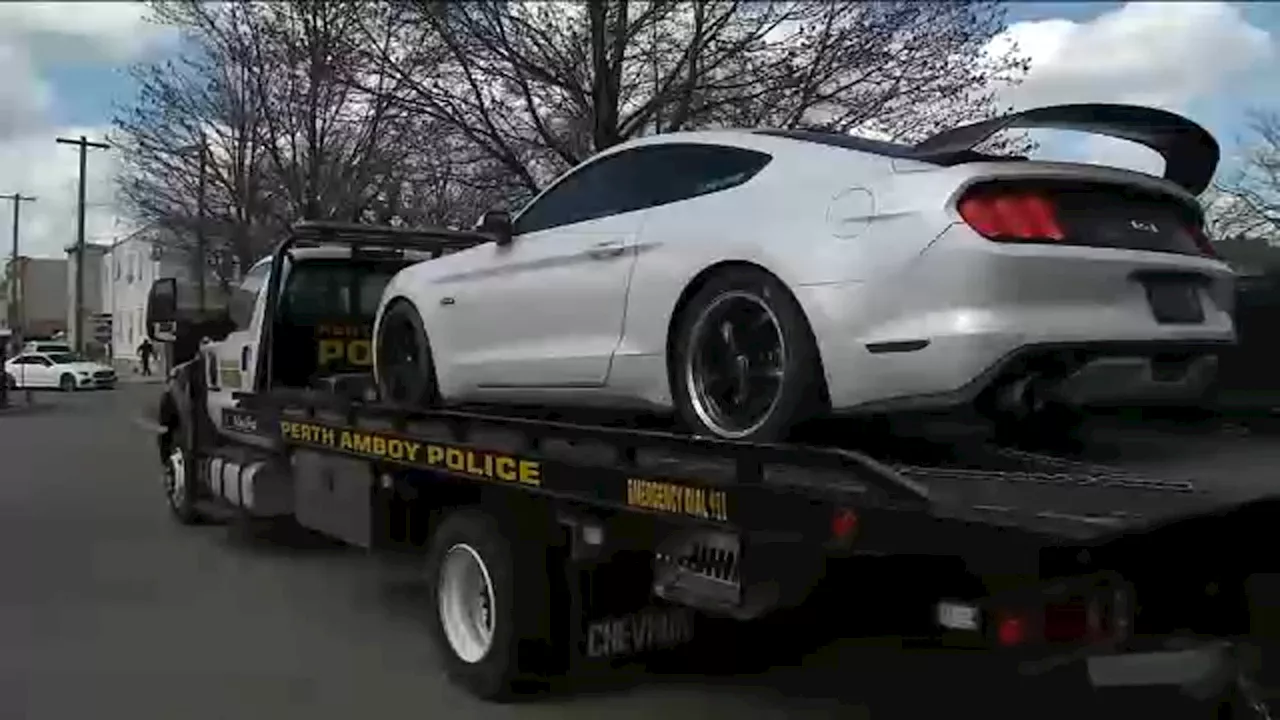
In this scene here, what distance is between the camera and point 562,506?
532cm

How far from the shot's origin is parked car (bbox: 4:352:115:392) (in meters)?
48.4

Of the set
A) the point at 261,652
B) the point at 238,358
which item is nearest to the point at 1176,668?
the point at 261,652

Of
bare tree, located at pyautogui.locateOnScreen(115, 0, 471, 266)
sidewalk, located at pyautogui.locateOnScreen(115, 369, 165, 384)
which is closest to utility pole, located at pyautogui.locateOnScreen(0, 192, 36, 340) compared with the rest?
sidewalk, located at pyautogui.locateOnScreen(115, 369, 165, 384)

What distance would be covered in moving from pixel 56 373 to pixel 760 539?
49.3 metres

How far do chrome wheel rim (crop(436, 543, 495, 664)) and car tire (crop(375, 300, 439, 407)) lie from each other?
47.8 inches

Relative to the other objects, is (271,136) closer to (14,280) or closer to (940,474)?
(940,474)

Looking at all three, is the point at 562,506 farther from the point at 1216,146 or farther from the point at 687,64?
the point at 687,64

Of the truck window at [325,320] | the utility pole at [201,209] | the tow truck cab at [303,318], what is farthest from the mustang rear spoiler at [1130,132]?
the utility pole at [201,209]

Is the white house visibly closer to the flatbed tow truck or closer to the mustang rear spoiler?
the flatbed tow truck

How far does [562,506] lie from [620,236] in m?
1.11

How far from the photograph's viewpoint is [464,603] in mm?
5895

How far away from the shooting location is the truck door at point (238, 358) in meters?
9.23

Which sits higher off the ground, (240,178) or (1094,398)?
(240,178)

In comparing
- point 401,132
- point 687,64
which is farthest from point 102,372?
point 687,64
